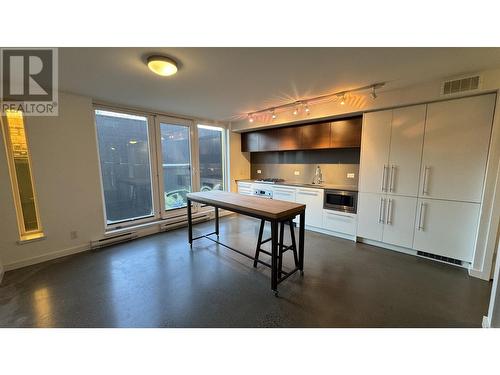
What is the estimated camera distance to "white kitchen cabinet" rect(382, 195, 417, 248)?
111 inches

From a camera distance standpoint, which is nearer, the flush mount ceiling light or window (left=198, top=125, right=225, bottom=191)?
the flush mount ceiling light

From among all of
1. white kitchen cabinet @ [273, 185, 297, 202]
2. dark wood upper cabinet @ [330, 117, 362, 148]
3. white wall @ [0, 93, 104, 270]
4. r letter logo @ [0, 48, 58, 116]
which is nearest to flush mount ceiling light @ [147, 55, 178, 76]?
r letter logo @ [0, 48, 58, 116]

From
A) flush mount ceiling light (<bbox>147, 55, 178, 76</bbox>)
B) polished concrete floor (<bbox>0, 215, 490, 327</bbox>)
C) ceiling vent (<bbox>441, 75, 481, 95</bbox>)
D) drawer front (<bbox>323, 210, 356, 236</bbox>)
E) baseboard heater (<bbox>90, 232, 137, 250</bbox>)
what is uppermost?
flush mount ceiling light (<bbox>147, 55, 178, 76</bbox>)

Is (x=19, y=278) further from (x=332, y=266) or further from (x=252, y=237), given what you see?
(x=332, y=266)

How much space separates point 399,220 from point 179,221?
3966mm

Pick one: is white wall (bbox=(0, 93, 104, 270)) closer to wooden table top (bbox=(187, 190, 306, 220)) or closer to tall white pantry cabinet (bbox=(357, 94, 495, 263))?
wooden table top (bbox=(187, 190, 306, 220))

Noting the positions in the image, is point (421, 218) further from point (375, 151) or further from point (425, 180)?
point (375, 151)

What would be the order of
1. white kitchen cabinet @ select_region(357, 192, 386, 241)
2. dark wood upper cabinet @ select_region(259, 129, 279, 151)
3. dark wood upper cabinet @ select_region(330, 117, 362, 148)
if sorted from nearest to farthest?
white kitchen cabinet @ select_region(357, 192, 386, 241) < dark wood upper cabinet @ select_region(330, 117, 362, 148) < dark wood upper cabinet @ select_region(259, 129, 279, 151)

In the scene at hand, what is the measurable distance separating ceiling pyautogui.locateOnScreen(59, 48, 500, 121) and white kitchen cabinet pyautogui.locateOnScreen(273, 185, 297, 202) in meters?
1.81

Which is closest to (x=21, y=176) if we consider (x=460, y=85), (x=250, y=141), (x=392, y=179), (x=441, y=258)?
(x=250, y=141)

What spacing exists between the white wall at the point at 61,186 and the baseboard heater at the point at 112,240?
0.33ft

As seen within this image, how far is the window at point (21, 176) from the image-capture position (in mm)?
2518

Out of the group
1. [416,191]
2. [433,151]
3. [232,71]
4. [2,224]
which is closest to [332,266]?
[416,191]

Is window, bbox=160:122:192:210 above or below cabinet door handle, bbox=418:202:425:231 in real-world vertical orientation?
above
